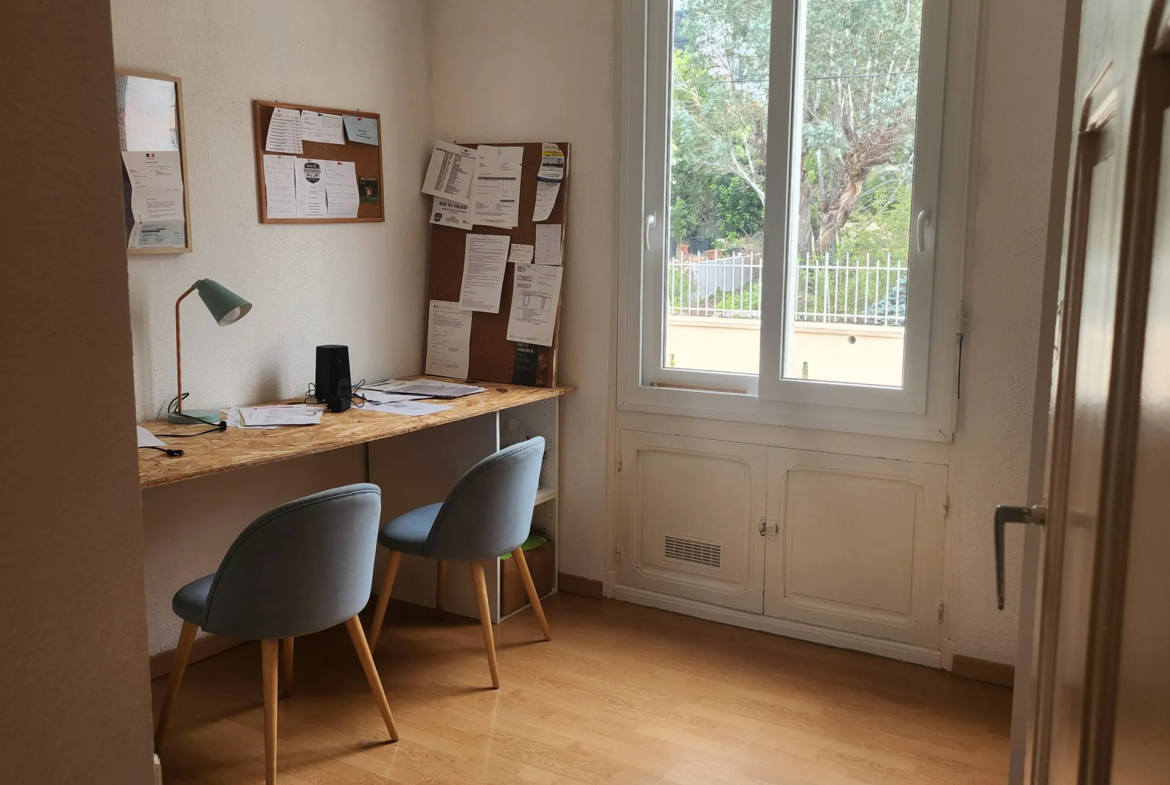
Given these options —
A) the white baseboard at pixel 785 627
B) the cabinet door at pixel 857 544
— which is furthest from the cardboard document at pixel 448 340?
the cabinet door at pixel 857 544

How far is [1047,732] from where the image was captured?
0.98 metres

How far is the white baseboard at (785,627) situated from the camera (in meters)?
3.16

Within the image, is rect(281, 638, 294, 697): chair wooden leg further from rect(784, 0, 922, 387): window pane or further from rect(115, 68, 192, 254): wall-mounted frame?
rect(784, 0, 922, 387): window pane

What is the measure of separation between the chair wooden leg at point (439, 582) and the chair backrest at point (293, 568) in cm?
111

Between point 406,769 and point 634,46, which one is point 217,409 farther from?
point 634,46

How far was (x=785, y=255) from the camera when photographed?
127 inches

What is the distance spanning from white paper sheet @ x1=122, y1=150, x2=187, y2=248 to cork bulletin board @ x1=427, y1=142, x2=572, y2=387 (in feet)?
3.70

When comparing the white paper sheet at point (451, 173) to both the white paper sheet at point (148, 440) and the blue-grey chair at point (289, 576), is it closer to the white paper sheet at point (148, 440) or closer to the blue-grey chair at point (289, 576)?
the white paper sheet at point (148, 440)

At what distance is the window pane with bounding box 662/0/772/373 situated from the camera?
10.6 feet

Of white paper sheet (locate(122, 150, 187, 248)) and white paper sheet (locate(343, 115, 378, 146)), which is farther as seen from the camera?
white paper sheet (locate(343, 115, 378, 146))

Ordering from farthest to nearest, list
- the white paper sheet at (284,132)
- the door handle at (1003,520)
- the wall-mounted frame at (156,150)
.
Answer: the white paper sheet at (284,132) < the wall-mounted frame at (156,150) < the door handle at (1003,520)

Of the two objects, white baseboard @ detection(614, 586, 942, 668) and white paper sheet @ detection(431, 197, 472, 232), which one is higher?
white paper sheet @ detection(431, 197, 472, 232)

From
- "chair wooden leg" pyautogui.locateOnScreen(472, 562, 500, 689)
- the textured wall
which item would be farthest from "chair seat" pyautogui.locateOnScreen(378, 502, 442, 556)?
the textured wall

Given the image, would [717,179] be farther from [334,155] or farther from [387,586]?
[387,586]
